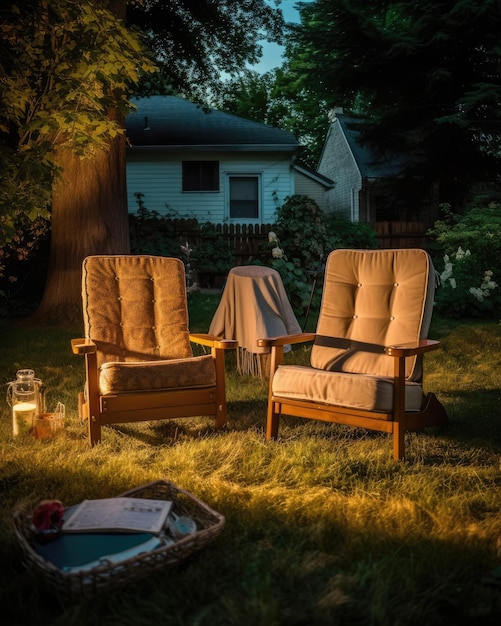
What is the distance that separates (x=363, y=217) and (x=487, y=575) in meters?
18.8

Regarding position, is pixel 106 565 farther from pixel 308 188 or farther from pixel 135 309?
pixel 308 188

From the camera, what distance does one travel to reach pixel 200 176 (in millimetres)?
16469

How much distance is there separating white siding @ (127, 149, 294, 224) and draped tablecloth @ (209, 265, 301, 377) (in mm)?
10515

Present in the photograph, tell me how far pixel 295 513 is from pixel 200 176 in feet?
46.3

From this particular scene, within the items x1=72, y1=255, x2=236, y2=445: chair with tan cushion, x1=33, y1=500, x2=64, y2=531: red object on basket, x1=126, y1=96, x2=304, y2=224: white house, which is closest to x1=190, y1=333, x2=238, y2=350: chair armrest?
x1=72, y1=255, x2=236, y2=445: chair with tan cushion

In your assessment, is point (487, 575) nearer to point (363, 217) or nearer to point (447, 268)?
point (447, 268)

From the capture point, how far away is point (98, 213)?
26.8 ft

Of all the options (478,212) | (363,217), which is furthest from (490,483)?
(363,217)

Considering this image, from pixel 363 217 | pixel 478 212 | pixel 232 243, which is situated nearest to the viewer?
pixel 478 212

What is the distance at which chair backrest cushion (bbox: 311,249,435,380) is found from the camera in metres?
4.44

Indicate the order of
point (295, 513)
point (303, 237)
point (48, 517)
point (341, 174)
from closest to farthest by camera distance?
1. point (48, 517)
2. point (295, 513)
3. point (303, 237)
4. point (341, 174)

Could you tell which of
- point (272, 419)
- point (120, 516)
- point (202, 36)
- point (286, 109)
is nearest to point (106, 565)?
point (120, 516)

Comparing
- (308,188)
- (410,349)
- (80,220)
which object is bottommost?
(410,349)

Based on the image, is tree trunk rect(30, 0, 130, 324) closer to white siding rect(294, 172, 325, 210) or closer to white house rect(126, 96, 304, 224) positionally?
white house rect(126, 96, 304, 224)
